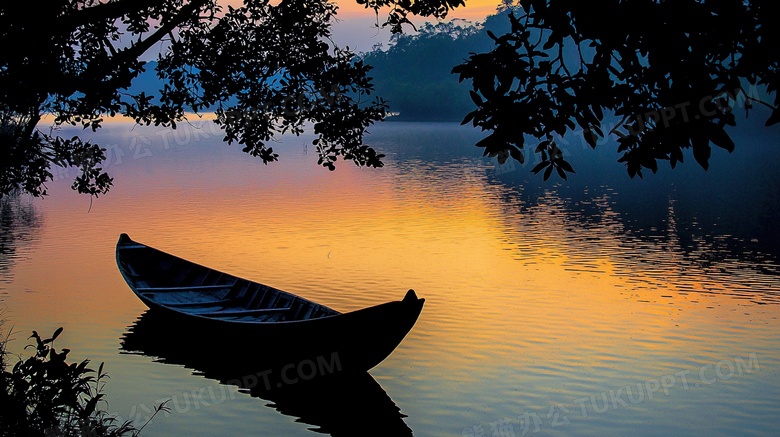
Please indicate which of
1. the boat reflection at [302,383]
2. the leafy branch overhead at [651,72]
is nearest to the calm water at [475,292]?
the boat reflection at [302,383]

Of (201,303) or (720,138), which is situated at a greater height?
(720,138)

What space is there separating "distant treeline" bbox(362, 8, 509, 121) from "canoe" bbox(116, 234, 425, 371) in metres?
125

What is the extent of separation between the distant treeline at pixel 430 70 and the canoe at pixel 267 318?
124607 mm

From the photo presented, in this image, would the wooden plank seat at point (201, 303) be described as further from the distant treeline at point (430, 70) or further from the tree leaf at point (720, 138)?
the distant treeline at point (430, 70)

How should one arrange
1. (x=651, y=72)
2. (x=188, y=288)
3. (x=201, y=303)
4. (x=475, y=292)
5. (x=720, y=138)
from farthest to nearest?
1. (x=475, y=292)
2. (x=188, y=288)
3. (x=201, y=303)
4. (x=651, y=72)
5. (x=720, y=138)

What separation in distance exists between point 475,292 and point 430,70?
491ft

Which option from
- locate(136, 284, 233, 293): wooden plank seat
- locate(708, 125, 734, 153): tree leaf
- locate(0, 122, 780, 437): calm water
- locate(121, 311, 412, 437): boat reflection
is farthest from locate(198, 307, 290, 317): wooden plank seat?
locate(708, 125, 734, 153): tree leaf

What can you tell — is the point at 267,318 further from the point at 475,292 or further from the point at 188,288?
the point at 475,292

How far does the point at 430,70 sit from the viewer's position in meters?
166

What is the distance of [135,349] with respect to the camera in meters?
16.1

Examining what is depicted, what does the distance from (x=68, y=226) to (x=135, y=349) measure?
1854cm

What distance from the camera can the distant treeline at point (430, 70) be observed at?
500 ft

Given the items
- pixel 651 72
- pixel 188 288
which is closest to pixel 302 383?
pixel 188 288

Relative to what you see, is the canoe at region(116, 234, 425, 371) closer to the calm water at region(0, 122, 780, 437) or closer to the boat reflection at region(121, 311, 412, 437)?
the boat reflection at region(121, 311, 412, 437)
